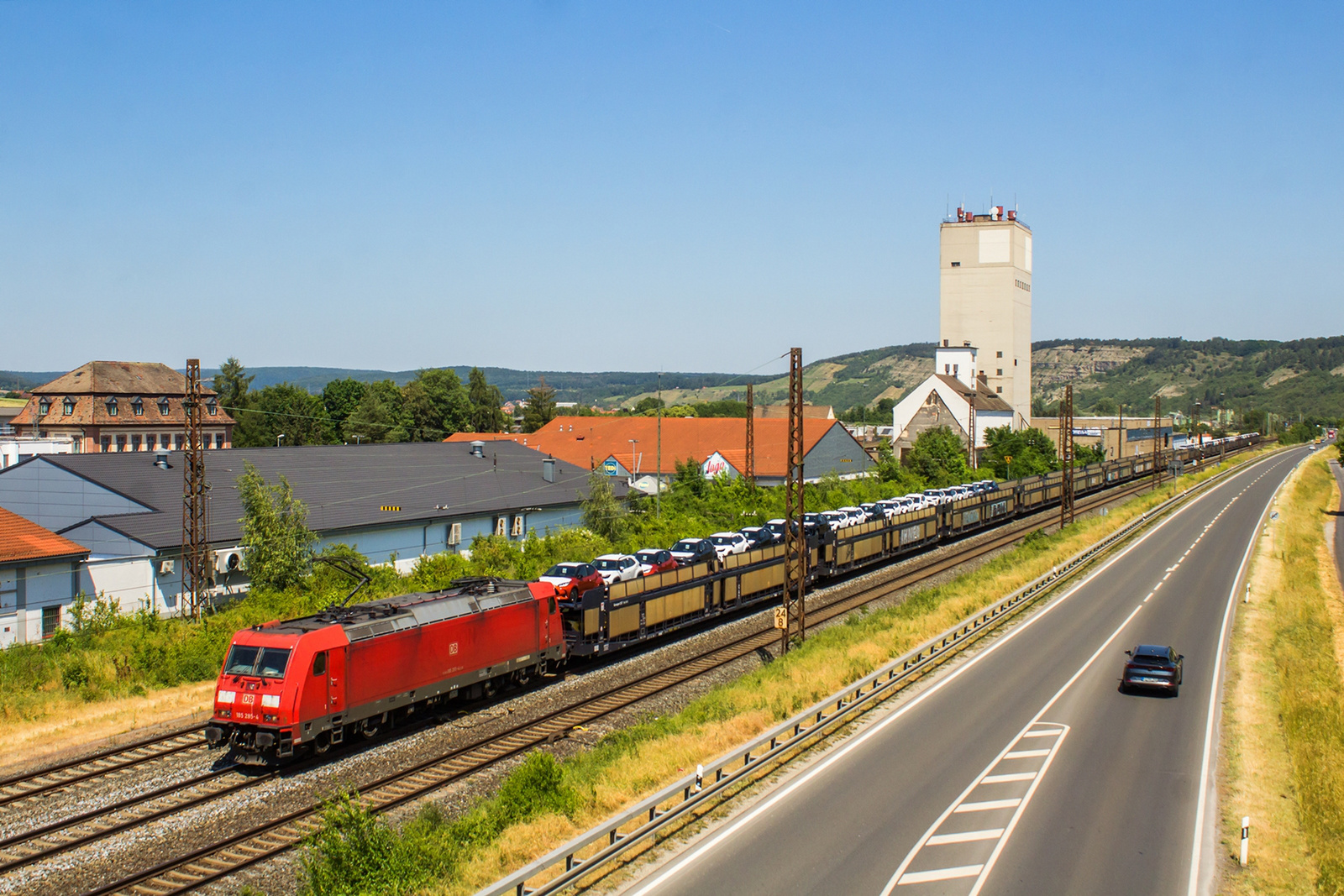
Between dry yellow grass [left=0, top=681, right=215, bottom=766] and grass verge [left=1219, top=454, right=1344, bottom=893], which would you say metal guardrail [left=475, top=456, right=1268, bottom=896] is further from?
dry yellow grass [left=0, top=681, right=215, bottom=766]

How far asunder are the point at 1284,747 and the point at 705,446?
241 ft

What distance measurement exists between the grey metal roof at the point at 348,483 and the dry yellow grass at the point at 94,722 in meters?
14.3

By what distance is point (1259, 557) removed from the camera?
5416 centimetres

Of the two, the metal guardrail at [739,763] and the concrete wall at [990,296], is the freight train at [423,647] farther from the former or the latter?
the concrete wall at [990,296]

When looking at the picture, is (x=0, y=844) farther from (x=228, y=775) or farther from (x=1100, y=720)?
(x=1100, y=720)

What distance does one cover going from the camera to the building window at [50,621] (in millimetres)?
37062

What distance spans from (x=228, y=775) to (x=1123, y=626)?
2907 cm

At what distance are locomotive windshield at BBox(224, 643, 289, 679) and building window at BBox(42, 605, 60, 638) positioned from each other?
67.1 ft

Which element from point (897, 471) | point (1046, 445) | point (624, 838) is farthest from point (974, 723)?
point (1046, 445)

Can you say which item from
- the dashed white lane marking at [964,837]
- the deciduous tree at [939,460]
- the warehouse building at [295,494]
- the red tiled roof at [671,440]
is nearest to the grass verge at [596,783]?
the dashed white lane marking at [964,837]

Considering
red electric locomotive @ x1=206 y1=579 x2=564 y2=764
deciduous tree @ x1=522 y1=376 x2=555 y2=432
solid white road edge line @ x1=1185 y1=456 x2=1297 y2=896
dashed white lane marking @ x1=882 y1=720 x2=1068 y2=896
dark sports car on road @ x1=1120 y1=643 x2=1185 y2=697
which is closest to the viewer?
dashed white lane marking @ x1=882 y1=720 x2=1068 y2=896

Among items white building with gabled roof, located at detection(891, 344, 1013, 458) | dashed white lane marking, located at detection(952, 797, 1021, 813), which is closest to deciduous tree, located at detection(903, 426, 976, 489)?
white building with gabled roof, located at detection(891, 344, 1013, 458)

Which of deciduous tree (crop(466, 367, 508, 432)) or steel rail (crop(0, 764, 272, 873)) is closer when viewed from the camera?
steel rail (crop(0, 764, 272, 873))

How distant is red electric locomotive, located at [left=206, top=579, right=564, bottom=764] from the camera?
20922 mm
